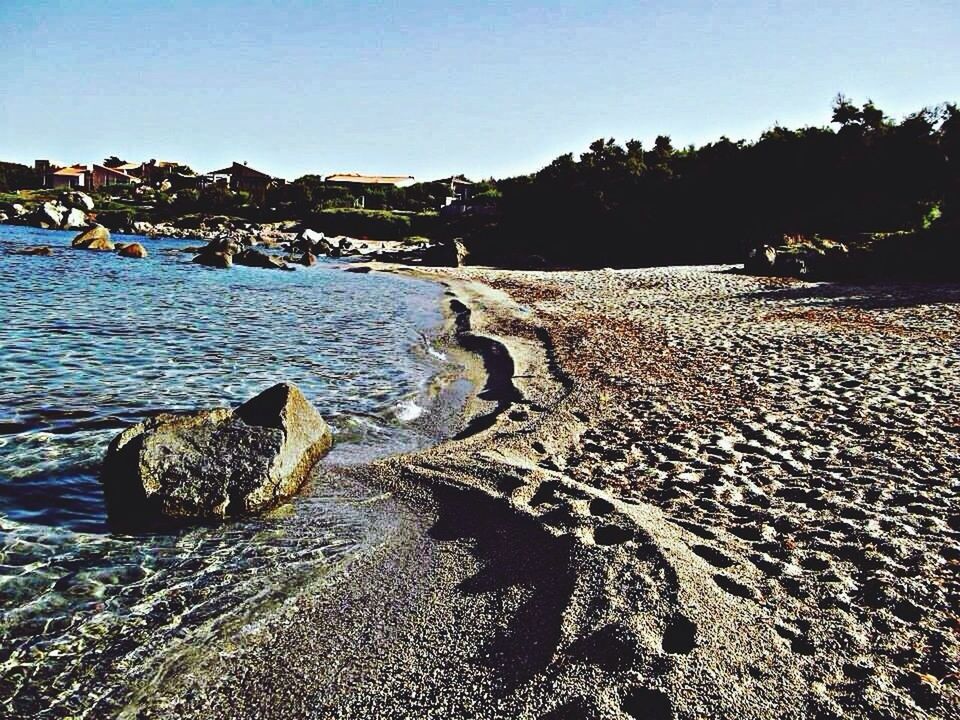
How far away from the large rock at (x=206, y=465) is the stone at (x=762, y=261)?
29.7 m

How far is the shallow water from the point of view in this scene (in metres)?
4.83

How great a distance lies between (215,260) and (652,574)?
41.9 m

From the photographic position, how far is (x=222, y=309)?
897 inches

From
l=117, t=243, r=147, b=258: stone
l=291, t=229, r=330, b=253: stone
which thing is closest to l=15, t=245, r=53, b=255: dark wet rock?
l=117, t=243, r=147, b=258: stone

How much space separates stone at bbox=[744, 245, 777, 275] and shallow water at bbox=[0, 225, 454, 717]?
18.2m

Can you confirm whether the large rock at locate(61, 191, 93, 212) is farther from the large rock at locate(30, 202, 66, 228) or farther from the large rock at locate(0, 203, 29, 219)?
the large rock at locate(30, 202, 66, 228)

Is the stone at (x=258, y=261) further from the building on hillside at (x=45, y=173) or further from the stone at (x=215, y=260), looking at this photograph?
the building on hillside at (x=45, y=173)

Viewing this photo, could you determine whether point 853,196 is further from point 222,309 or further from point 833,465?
point 833,465

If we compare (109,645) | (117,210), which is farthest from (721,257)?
(117,210)

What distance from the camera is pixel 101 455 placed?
8453 mm

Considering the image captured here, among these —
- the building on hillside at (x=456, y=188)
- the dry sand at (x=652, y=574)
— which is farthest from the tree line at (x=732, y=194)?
the building on hillside at (x=456, y=188)

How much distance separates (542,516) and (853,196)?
167 ft

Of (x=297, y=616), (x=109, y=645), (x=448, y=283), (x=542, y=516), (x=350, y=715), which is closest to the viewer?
(x=350, y=715)

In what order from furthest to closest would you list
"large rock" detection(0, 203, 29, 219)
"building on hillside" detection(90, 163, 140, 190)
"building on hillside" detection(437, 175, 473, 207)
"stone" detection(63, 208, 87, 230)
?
"building on hillside" detection(90, 163, 140, 190) → "building on hillside" detection(437, 175, 473, 207) → "large rock" detection(0, 203, 29, 219) → "stone" detection(63, 208, 87, 230)
